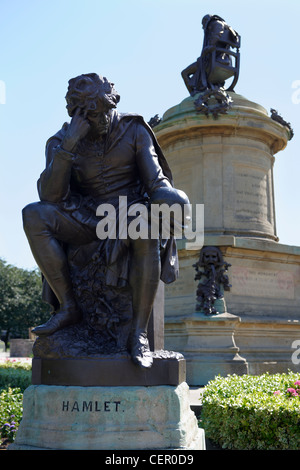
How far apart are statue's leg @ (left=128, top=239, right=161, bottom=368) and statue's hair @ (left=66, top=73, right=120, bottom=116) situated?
1272mm

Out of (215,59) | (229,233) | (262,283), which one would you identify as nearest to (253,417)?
(262,283)

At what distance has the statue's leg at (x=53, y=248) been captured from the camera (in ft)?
13.9

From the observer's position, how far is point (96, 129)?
4520 mm

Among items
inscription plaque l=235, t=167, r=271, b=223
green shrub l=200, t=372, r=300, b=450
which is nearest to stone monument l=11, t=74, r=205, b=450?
green shrub l=200, t=372, r=300, b=450

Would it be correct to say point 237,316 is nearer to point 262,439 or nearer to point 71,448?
point 262,439

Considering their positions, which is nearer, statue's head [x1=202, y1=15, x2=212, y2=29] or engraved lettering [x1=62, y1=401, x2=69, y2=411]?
engraved lettering [x1=62, y1=401, x2=69, y2=411]

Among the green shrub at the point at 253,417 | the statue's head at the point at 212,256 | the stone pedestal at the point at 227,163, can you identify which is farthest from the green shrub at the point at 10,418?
the stone pedestal at the point at 227,163

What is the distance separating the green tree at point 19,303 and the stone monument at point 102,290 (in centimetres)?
4654

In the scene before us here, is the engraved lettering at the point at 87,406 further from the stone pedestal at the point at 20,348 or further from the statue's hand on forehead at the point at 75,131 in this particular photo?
the stone pedestal at the point at 20,348

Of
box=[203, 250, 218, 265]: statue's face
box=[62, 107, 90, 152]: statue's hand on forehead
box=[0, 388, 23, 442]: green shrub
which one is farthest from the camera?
box=[203, 250, 218, 265]: statue's face

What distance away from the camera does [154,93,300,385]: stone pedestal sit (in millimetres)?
9508

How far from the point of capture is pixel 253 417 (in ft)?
17.1

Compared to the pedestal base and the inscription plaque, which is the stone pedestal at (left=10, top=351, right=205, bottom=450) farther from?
the inscription plaque

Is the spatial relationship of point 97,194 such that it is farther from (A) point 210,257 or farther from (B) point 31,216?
(A) point 210,257
